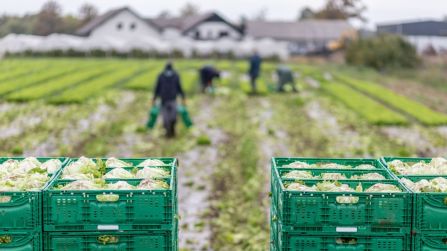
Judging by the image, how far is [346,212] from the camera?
632 centimetres

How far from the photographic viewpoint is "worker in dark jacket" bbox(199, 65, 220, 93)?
29.3 metres

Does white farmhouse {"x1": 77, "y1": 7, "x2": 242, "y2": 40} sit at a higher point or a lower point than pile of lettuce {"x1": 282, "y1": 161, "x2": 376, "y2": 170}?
higher

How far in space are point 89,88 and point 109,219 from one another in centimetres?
2283

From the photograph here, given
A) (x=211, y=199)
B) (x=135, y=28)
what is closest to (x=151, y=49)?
(x=135, y=28)

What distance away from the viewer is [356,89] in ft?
111

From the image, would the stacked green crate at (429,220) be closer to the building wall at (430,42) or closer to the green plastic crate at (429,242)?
the green plastic crate at (429,242)

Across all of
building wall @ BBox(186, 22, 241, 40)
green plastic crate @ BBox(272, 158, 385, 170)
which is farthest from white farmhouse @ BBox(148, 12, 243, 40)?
green plastic crate @ BBox(272, 158, 385, 170)

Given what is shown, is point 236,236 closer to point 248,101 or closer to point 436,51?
point 248,101

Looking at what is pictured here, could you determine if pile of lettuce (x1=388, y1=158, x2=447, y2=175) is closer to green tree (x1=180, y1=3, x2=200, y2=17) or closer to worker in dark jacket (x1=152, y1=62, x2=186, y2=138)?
worker in dark jacket (x1=152, y1=62, x2=186, y2=138)

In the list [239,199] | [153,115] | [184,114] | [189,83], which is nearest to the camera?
[239,199]

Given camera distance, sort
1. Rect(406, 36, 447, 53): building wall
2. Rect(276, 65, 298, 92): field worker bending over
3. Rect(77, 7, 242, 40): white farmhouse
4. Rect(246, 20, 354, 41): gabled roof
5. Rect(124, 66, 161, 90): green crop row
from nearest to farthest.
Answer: Rect(124, 66, 161, 90): green crop row
Rect(276, 65, 298, 92): field worker bending over
Rect(406, 36, 447, 53): building wall
Rect(77, 7, 242, 40): white farmhouse
Rect(246, 20, 354, 41): gabled roof

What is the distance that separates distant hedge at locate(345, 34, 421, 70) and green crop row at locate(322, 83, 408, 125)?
15406 millimetres

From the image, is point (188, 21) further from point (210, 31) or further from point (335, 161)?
point (335, 161)

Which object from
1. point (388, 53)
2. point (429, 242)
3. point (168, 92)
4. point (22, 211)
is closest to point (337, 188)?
A: point (429, 242)
